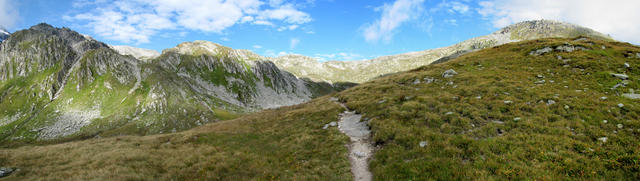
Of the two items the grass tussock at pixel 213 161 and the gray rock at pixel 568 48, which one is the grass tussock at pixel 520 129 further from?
the gray rock at pixel 568 48

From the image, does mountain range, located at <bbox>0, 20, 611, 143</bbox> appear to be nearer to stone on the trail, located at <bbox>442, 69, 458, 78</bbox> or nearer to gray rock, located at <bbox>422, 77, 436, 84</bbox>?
stone on the trail, located at <bbox>442, 69, 458, 78</bbox>

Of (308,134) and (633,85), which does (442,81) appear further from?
(308,134)

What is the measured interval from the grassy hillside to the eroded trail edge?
607 millimetres

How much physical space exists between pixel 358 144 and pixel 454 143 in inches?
Answer: 254

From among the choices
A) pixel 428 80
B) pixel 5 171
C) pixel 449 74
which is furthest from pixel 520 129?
pixel 5 171

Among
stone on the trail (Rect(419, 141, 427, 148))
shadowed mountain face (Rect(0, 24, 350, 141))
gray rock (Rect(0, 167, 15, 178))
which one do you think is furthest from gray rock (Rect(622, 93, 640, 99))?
shadowed mountain face (Rect(0, 24, 350, 141))

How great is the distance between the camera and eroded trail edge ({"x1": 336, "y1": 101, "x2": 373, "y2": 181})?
13.0 meters

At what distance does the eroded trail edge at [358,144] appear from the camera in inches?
512

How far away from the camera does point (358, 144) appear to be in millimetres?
17156

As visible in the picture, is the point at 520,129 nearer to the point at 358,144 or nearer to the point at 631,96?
the point at 358,144

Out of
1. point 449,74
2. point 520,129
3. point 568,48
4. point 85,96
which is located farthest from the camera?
point 85,96

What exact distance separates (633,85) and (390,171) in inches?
956

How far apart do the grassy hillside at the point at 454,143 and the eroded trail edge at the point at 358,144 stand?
607mm

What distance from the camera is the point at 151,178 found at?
13.2 meters
